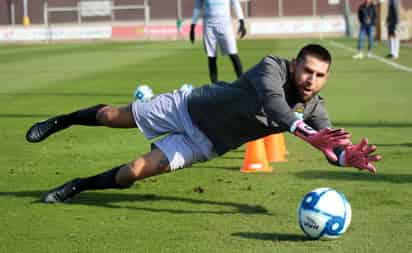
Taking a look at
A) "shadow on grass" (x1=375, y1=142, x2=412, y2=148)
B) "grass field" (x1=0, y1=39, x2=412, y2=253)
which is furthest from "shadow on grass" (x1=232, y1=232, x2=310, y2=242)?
"shadow on grass" (x1=375, y1=142, x2=412, y2=148)

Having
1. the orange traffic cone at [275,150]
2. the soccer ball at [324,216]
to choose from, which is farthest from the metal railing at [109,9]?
the soccer ball at [324,216]

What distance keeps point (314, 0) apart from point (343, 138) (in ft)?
187

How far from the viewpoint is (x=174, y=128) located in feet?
22.9

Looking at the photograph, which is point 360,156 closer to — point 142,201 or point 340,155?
point 340,155

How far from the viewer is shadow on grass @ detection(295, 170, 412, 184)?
8.00 m

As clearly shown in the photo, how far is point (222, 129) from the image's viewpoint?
6758 millimetres

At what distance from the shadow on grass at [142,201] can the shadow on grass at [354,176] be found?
1.42 meters

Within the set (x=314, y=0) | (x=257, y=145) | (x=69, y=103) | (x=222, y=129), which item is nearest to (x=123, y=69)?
(x=69, y=103)

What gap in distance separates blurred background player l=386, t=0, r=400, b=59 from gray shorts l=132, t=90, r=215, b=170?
70.7 feet

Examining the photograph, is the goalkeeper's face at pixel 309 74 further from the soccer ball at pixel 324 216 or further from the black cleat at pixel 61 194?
the black cleat at pixel 61 194

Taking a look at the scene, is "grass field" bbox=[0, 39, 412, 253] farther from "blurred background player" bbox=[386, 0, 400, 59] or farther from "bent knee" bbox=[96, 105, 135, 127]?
"blurred background player" bbox=[386, 0, 400, 59]

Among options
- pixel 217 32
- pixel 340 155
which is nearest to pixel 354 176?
pixel 340 155

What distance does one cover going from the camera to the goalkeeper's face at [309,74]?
6.11 meters

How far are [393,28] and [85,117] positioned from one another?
22113mm
